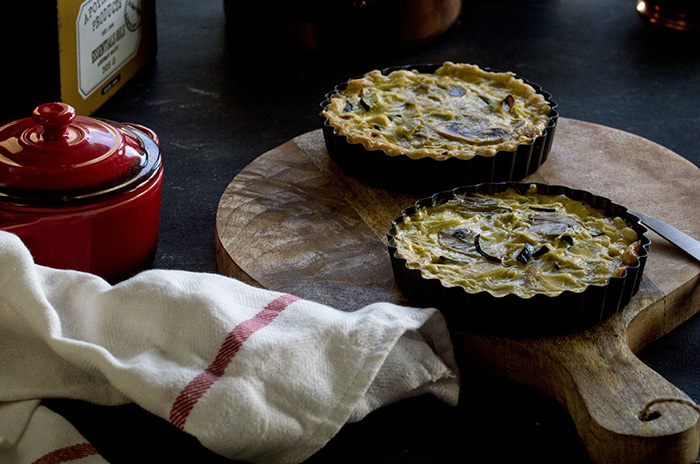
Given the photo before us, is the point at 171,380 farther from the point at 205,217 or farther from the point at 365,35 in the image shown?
the point at 365,35

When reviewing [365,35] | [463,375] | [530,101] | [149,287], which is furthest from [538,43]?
[149,287]

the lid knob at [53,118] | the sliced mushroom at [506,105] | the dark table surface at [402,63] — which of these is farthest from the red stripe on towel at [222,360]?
the sliced mushroom at [506,105]

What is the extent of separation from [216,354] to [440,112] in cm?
137

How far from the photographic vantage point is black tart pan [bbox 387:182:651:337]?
6.32 ft

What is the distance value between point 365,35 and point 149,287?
2168 millimetres

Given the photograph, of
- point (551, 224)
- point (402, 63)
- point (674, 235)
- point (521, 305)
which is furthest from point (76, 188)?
point (402, 63)

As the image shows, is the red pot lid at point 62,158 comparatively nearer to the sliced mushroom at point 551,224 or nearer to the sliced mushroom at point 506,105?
the sliced mushroom at point 551,224

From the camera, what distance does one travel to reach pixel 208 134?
10.8 ft

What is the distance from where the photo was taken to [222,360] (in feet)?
5.67

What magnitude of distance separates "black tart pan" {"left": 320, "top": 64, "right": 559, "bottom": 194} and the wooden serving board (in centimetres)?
4

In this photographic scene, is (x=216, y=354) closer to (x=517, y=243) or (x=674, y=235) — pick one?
(x=517, y=243)

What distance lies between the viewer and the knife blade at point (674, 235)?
2311mm

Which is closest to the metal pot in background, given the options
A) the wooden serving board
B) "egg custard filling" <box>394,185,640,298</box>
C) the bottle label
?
the bottle label

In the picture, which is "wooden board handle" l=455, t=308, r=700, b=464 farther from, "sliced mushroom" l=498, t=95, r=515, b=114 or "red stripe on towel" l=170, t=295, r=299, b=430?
"sliced mushroom" l=498, t=95, r=515, b=114
